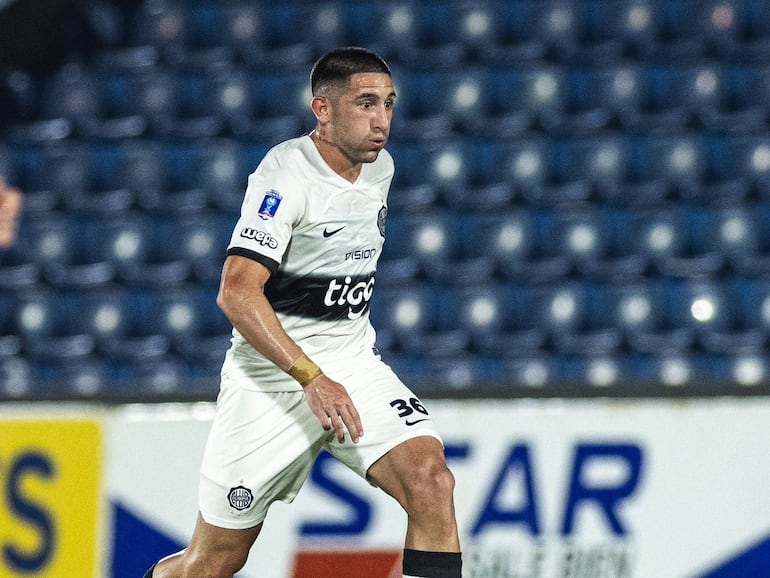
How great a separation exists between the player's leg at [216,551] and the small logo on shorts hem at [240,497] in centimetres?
9

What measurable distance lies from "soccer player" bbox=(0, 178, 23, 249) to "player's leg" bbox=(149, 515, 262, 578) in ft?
9.26

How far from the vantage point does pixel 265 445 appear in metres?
3.48

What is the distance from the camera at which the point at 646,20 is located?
7.15 metres

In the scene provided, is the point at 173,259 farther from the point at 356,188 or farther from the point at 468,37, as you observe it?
the point at 356,188

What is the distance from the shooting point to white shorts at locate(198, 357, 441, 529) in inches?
135

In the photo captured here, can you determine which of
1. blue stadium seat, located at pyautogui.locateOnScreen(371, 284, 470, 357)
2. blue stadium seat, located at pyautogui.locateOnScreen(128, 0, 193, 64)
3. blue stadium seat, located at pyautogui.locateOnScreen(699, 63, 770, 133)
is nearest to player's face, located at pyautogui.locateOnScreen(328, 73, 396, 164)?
blue stadium seat, located at pyautogui.locateOnScreen(371, 284, 470, 357)

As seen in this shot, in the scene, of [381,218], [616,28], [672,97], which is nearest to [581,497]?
[381,218]

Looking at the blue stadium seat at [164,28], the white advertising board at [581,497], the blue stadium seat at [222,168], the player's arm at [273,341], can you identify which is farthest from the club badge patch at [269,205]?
the blue stadium seat at [164,28]

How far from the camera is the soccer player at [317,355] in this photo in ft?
10.4

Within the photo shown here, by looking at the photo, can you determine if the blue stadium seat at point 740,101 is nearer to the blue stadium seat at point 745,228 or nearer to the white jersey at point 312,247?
the blue stadium seat at point 745,228

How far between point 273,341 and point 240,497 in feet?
1.84

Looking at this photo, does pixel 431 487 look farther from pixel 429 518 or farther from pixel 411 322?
pixel 411 322

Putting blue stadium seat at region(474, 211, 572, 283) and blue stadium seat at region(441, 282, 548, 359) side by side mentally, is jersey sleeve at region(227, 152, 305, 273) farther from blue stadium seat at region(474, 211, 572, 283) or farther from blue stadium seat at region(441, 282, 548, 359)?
blue stadium seat at region(474, 211, 572, 283)

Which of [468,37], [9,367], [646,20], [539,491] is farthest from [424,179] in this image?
[539,491]
